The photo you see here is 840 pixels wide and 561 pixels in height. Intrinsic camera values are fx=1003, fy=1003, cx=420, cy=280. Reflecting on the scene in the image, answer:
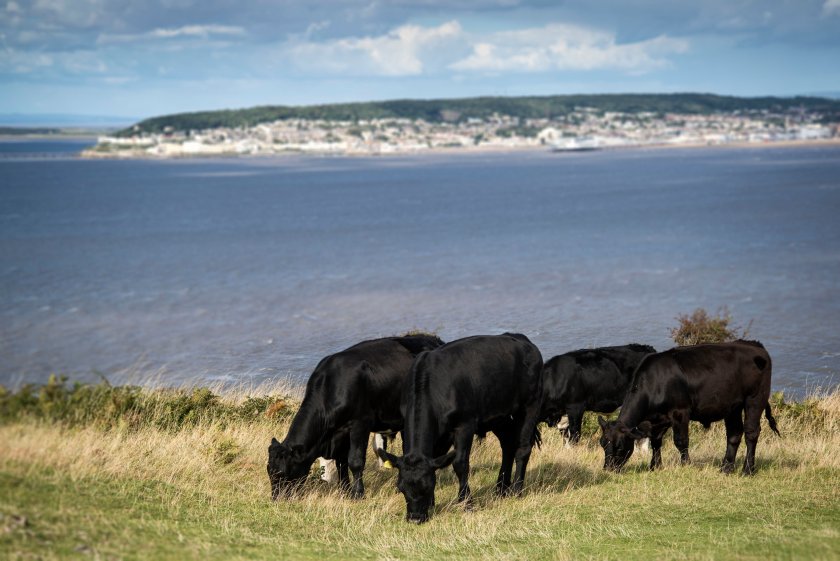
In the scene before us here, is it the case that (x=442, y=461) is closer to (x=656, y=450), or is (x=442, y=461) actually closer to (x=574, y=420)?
(x=656, y=450)

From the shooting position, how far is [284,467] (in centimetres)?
1204

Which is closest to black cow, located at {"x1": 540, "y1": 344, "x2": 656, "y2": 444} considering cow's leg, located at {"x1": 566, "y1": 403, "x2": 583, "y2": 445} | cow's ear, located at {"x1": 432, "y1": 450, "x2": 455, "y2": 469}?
cow's leg, located at {"x1": 566, "y1": 403, "x2": 583, "y2": 445}

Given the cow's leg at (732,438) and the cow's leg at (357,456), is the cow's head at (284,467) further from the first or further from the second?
the cow's leg at (732,438)

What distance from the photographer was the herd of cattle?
11675mm

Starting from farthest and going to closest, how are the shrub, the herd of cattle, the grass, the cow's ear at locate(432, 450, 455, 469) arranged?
1. the shrub
2. the herd of cattle
3. the cow's ear at locate(432, 450, 455, 469)
4. the grass

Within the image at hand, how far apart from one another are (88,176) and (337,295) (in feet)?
469

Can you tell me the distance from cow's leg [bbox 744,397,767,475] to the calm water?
12.5 m

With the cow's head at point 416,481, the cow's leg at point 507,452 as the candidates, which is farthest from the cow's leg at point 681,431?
the cow's head at point 416,481

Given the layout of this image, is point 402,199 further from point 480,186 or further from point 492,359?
point 492,359

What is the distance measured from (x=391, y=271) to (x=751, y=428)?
46224 mm

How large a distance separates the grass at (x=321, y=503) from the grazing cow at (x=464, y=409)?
454 mm

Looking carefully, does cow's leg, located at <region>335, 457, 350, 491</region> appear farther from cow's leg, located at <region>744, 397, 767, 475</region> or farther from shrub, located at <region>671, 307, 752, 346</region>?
shrub, located at <region>671, 307, 752, 346</region>

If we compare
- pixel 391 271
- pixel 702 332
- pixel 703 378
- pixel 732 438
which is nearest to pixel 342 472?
pixel 703 378

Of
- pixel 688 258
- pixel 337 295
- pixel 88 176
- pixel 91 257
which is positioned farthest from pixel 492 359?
pixel 88 176
